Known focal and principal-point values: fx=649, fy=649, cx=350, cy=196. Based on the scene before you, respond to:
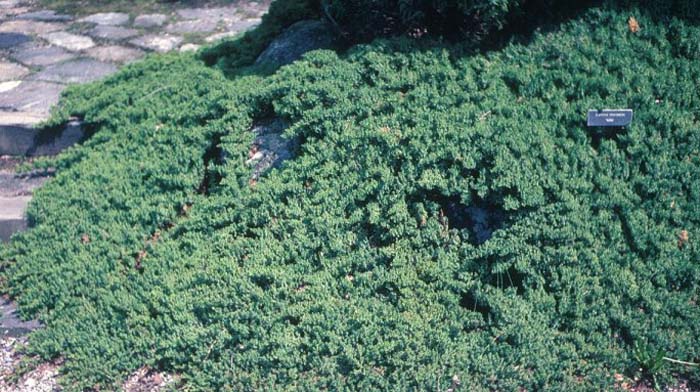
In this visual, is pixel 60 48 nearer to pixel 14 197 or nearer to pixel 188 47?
pixel 188 47

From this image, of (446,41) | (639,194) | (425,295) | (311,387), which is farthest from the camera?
(446,41)

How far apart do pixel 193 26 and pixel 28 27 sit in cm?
169

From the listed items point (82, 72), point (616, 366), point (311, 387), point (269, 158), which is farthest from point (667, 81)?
point (82, 72)

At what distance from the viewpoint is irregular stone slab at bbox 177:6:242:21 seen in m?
6.96

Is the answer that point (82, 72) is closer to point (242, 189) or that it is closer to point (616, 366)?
point (242, 189)

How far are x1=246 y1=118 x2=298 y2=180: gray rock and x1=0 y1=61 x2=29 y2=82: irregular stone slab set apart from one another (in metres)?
2.81

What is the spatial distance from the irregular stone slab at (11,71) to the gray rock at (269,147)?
2805mm

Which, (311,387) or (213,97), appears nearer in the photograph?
(311,387)

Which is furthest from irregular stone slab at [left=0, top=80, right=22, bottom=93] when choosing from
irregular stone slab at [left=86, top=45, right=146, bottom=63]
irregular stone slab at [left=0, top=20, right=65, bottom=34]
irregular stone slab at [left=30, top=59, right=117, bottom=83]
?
irregular stone slab at [left=0, top=20, right=65, bottom=34]

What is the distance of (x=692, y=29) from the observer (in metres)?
3.77

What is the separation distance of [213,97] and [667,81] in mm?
2722

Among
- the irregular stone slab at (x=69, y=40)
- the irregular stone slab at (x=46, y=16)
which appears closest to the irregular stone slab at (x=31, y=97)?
the irregular stone slab at (x=69, y=40)

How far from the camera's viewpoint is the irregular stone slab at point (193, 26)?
6.57 m

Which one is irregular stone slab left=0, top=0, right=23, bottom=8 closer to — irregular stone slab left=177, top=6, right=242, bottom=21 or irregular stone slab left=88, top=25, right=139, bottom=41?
irregular stone slab left=88, top=25, right=139, bottom=41
